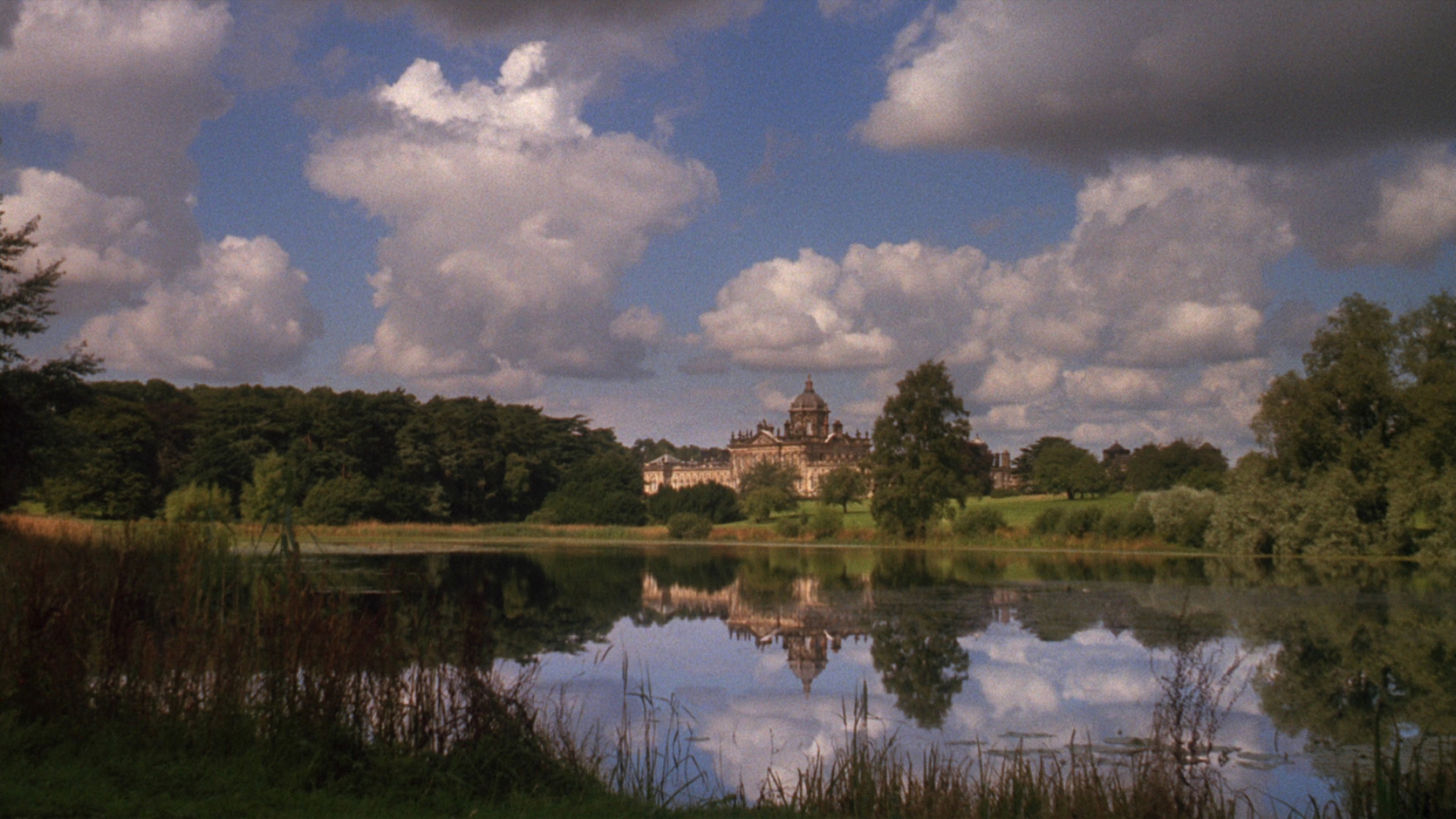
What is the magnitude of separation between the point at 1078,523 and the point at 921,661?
34148mm

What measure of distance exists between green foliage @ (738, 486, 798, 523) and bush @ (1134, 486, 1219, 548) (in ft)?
96.7

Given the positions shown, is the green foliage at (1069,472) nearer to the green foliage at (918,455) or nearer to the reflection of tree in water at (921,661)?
the green foliage at (918,455)

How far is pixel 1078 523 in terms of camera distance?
4894 cm

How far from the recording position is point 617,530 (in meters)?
59.5

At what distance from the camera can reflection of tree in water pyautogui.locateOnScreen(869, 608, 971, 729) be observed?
13781 millimetres

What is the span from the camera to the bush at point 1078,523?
1916 inches

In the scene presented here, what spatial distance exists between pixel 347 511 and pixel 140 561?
175ft

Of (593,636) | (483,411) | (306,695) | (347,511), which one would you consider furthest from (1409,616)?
(483,411)

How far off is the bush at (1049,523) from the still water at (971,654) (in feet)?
51.3

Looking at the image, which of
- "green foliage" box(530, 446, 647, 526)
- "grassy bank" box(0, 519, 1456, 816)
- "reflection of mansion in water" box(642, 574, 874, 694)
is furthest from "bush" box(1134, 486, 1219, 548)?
"grassy bank" box(0, 519, 1456, 816)

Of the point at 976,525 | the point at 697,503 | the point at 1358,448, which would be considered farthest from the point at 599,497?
the point at 1358,448

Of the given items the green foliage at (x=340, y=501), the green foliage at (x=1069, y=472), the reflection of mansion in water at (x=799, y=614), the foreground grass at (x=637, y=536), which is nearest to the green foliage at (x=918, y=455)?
the foreground grass at (x=637, y=536)

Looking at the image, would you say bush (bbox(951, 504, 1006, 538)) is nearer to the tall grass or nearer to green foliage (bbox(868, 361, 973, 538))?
green foliage (bbox(868, 361, 973, 538))

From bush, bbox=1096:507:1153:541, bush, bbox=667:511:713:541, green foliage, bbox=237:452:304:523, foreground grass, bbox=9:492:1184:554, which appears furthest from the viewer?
bush, bbox=667:511:713:541
